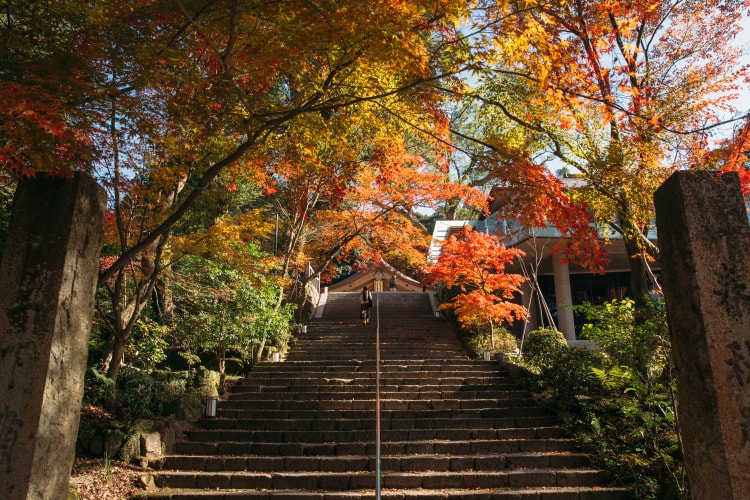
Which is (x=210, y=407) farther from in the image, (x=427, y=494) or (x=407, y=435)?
(x=427, y=494)

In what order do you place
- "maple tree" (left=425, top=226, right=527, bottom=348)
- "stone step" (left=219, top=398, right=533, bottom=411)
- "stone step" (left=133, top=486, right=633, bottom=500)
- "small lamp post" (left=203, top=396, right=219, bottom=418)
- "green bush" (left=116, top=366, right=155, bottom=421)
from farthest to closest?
"maple tree" (left=425, top=226, right=527, bottom=348) < "stone step" (left=219, top=398, right=533, bottom=411) < "small lamp post" (left=203, top=396, right=219, bottom=418) < "green bush" (left=116, top=366, right=155, bottom=421) < "stone step" (left=133, top=486, right=633, bottom=500)

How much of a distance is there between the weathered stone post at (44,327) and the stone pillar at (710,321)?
13.2ft

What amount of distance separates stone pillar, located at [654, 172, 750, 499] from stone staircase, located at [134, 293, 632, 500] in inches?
145

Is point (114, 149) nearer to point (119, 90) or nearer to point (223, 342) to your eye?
point (119, 90)

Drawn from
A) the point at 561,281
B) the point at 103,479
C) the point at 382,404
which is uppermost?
the point at 561,281

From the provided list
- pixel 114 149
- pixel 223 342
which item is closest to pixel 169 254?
pixel 223 342

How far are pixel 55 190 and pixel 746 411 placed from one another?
4.74 metres

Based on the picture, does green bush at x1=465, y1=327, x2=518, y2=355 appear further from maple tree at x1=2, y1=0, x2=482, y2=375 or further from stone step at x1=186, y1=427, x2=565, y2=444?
maple tree at x1=2, y1=0, x2=482, y2=375

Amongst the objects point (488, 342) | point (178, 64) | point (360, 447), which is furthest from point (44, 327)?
point (488, 342)

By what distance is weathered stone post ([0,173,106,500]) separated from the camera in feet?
10.1

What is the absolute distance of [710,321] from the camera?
3.24m

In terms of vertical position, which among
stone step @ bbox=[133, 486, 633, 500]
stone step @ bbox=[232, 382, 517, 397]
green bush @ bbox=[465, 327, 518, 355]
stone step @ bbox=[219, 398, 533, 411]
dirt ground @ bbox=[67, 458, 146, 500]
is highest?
green bush @ bbox=[465, 327, 518, 355]

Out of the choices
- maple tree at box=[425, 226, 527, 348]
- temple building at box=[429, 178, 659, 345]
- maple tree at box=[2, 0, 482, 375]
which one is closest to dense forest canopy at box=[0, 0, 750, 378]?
maple tree at box=[2, 0, 482, 375]

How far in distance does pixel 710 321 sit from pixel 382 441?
232 inches
